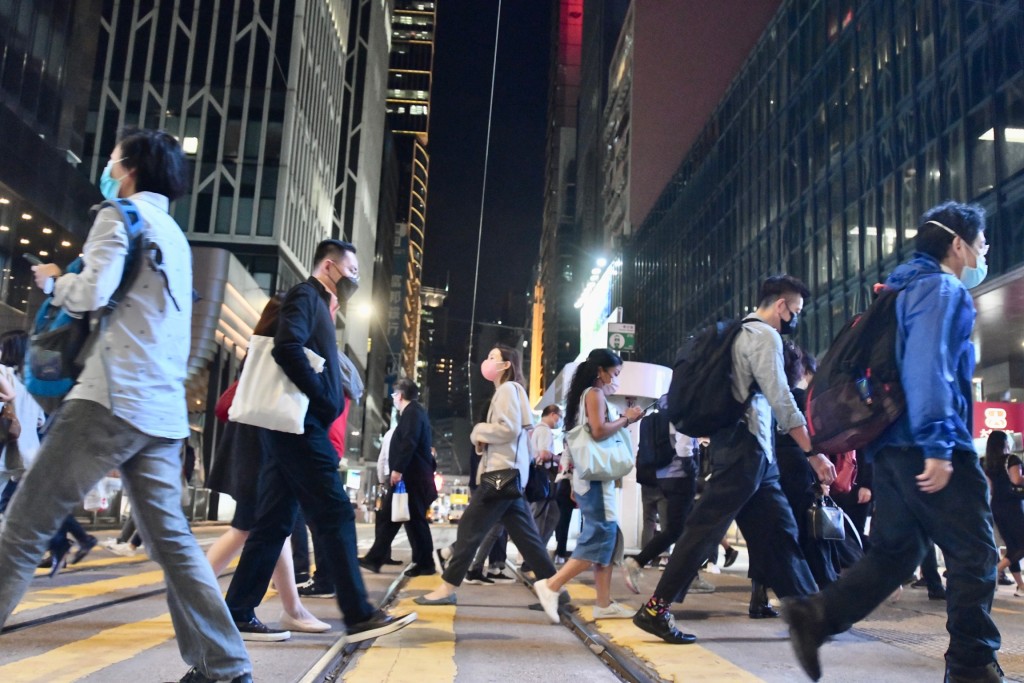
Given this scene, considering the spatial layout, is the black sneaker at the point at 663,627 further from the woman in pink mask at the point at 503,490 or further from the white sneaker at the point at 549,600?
the woman in pink mask at the point at 503,490

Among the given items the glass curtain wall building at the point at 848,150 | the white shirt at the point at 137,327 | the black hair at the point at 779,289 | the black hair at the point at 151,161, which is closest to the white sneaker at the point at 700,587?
the black hair at the point at 779,289

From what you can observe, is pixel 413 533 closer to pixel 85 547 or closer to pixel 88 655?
pixel 85 547

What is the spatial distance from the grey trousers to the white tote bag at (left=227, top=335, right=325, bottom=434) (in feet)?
3.28

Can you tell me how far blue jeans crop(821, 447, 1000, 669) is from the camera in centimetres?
302

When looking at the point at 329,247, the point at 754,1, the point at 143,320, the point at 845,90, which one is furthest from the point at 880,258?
the point at 754,1

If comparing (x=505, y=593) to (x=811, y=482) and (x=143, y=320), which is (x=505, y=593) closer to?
(x=811, y=482)

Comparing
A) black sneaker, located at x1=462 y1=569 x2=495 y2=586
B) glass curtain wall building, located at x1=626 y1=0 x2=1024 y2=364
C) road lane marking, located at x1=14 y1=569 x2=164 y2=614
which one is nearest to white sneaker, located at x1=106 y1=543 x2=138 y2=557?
road lane marking, located at x1=14 y1=569 x2=164 y2=614

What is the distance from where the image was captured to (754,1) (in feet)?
210

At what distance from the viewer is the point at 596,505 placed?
584 centimetres

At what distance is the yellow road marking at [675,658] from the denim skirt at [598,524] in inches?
15.9

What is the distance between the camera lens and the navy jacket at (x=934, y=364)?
3066 millimetres

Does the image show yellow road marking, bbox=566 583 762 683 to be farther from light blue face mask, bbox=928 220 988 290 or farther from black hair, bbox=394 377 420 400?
black hair, bbox=394 377 420 400

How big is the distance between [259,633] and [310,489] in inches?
37.5

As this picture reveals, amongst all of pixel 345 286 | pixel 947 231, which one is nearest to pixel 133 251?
pixel 345 286
